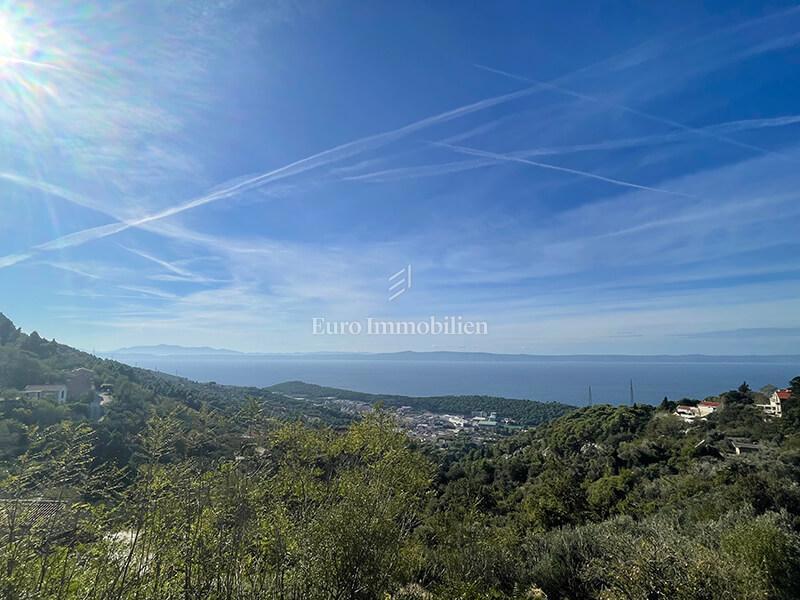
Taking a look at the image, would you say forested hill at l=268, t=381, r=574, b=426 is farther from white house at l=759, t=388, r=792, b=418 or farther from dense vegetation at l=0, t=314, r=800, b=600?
dense vegetation at l=0, t=314, r=800, b=600

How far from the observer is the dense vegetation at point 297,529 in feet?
7.27

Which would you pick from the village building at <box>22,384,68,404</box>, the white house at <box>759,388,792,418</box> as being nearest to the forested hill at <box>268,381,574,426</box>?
the white house at <box>759,388,792,418</box>

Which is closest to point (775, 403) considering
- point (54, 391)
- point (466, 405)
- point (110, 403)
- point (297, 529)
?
point (466, 405)

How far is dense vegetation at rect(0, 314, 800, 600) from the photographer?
2217 millimetres

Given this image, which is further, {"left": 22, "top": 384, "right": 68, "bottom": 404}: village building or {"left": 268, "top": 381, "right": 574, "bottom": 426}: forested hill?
{"left": 268, "top": 381, "right": 574, "bottom": 426}: forested hill

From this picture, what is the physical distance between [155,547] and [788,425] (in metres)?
24.1

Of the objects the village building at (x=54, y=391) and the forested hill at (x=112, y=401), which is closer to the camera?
the forested hill at (x=112, y=401)

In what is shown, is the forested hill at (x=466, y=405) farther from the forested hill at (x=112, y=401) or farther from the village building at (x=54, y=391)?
the village building at (x=54, y=391)

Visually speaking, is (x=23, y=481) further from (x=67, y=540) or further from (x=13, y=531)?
(x=67, y=540)

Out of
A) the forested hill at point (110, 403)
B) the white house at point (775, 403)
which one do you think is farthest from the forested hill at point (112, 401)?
the white house at point (775, 403)

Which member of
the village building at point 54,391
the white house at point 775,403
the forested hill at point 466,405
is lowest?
the forested hill at point 466,405

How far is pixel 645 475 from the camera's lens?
13.6m

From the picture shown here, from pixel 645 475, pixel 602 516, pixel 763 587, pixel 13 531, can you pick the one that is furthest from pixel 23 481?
pixel 645 475

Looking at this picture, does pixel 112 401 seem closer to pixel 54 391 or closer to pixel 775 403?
pixel 54 391
